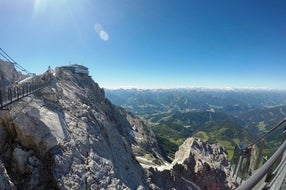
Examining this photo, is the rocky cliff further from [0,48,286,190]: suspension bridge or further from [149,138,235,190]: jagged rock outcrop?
[149,138,235,190]: jagged rock outcrop

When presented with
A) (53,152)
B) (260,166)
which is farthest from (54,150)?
(260,166)

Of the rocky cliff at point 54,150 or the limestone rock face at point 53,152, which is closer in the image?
the rocky cliff at point 54,150

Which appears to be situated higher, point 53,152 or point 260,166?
point 260,166

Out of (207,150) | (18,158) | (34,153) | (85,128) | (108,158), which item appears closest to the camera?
(18,158)

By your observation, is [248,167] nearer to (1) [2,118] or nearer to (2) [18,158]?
(2) [18,158]

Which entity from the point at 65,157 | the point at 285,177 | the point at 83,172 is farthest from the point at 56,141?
the point at 285,177

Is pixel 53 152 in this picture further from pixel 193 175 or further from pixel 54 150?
pixel 193 175

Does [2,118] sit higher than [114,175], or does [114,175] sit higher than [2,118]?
[2,118]

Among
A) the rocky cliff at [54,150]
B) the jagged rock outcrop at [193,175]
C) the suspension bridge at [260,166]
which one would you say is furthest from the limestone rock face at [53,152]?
the jagged rock outcrop at [193,175]

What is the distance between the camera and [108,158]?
974 inches

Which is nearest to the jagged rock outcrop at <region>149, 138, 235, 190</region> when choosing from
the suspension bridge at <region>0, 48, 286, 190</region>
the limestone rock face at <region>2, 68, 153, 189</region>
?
the limestone rock face at <region>2, 68, 153, 189</region>

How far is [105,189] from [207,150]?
69.9 meters

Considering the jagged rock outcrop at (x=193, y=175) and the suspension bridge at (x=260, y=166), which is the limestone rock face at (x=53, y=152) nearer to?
the suspension bridge at (x=260, y=166)

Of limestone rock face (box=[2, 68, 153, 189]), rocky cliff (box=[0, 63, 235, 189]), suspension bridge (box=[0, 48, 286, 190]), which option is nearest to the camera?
suspension bridge (box=[0, 48, 286, 190])
